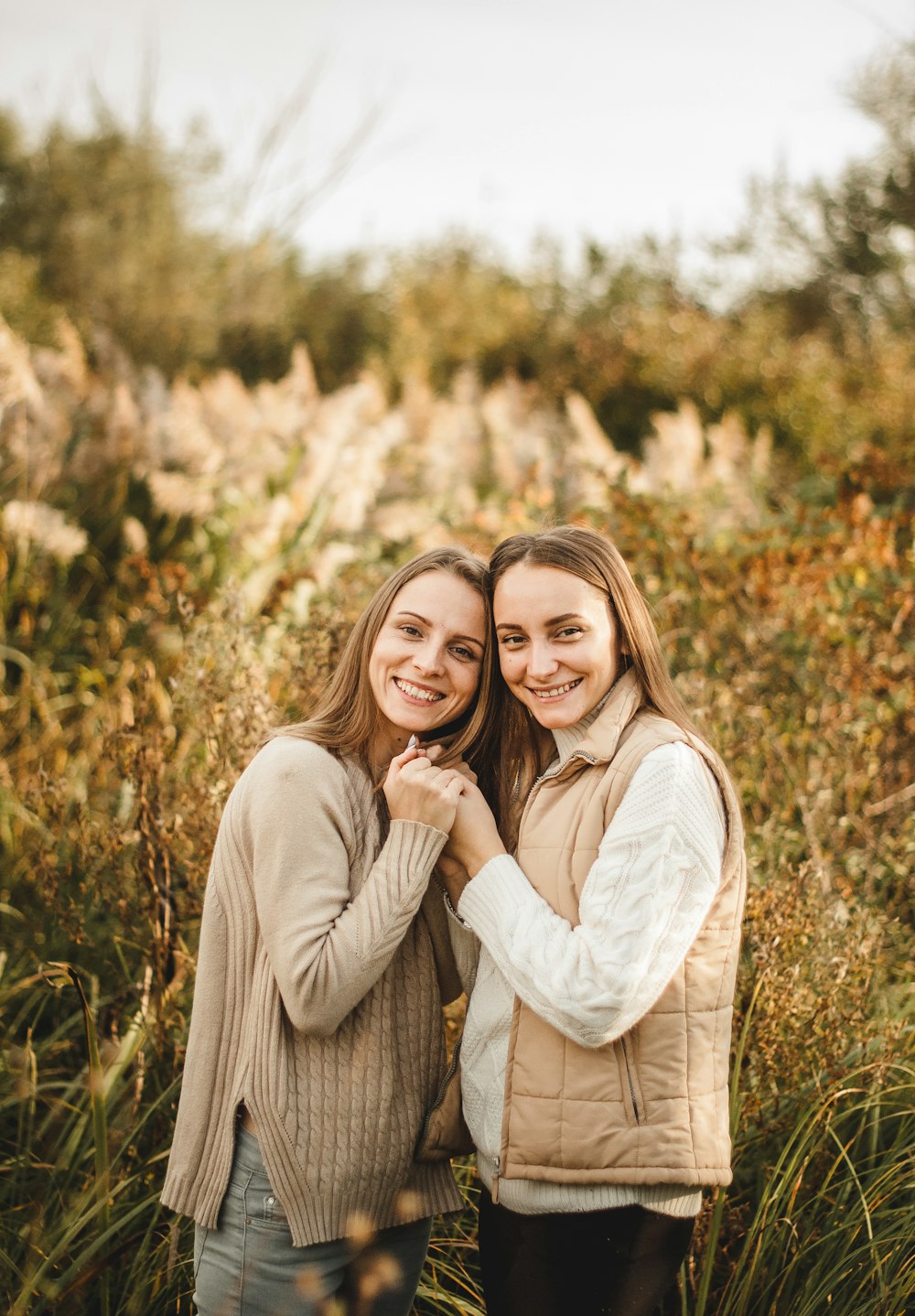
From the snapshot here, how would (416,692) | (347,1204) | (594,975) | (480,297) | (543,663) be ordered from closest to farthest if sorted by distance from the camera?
(594,975) → (347,1204) → (543,663) → (416,692) → (480,297)

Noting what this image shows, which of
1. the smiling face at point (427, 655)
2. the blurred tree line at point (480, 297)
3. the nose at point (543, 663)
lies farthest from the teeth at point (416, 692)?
the blurred tree line at point (480, 297)

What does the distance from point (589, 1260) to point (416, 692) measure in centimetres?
107

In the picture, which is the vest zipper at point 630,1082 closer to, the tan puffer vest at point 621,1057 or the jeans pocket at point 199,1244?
the tan puffer vest at point 621,1057

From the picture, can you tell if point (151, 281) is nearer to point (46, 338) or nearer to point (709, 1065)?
point (46, 338)

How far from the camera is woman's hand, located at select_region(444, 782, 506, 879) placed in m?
2.01

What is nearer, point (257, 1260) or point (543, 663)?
point (257, 1260)

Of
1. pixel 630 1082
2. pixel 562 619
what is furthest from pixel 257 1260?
pixel 562 619

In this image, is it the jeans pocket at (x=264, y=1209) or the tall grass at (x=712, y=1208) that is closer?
the jeans pocket at (x=264, y=1209)

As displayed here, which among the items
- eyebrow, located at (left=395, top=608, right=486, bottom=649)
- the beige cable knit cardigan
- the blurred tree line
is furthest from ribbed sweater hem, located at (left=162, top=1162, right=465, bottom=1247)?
the blurred tree line

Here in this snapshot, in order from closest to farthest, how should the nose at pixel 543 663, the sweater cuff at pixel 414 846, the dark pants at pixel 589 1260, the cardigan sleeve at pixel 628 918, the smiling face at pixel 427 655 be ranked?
the cardigan sleeve at pixel 628 918 < the dark pants at pixel 589 1260 < the sweater cuff at pixel 414 846 < the nose at pixel 543 663 < the smiling face at pixel 427 655

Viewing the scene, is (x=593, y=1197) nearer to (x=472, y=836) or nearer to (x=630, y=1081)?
(x=630, y=1081)

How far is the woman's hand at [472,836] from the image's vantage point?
6.58 ft

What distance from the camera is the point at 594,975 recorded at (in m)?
1.74

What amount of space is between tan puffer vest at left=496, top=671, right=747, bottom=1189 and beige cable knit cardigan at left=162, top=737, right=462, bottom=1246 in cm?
26
